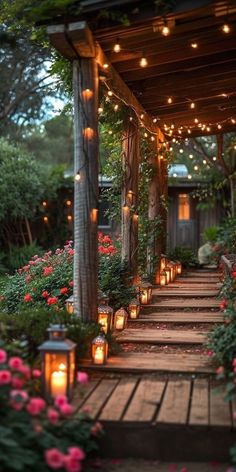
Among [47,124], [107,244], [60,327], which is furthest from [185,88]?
[47,124]

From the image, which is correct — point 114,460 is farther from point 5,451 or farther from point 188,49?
point 188,49

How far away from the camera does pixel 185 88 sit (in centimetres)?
742

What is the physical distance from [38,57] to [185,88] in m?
7.90

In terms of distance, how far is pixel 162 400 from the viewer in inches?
155

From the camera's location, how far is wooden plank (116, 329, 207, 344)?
17.8ft

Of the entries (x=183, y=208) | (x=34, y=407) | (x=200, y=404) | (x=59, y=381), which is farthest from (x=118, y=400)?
(x=183, y=208)

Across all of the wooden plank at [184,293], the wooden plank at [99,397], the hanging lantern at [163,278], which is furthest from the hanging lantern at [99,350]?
the hanging lantern at [163,278]

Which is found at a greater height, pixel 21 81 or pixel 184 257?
pixel 21 81

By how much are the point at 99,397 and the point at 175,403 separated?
1.86 ft

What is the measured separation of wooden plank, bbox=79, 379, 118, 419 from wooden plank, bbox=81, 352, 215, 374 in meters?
0.22

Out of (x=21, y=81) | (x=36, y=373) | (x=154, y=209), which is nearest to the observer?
(x=36, y=373)

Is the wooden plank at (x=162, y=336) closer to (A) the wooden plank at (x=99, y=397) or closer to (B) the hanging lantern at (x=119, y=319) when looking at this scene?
(B) the hanging lantern at (x=119, y=319)

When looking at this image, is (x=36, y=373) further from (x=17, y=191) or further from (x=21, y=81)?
(x=21, y=81)

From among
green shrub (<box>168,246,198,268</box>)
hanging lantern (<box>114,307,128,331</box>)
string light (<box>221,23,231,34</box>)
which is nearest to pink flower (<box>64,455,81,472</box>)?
hanging lantern (<box>114,307,128,331</box>)
